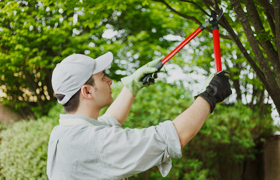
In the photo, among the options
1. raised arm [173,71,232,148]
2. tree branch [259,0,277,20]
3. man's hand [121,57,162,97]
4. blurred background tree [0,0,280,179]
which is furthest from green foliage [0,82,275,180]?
raised arm [173,71,232,148]

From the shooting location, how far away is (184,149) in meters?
5.52

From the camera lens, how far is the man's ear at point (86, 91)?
164 cm

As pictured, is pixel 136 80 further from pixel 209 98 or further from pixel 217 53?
pixel 209 98

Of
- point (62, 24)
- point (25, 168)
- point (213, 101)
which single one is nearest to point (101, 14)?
point (213, 101)

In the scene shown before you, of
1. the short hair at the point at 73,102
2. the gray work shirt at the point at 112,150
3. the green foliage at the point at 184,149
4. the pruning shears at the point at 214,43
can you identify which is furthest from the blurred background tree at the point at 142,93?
the gray work shirt at the point at 112,150

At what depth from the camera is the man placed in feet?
4.19

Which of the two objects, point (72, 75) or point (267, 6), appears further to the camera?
point (267, 6)

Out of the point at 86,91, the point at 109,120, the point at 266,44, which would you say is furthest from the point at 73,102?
the point at 266,44

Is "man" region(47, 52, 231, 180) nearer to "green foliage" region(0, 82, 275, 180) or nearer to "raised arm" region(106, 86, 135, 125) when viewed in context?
"raised arm" region(106, 86, 135, 125)

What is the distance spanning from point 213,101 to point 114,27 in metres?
8.60

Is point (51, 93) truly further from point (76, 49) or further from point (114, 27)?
point (114, 27)

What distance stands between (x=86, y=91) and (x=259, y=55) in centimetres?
137

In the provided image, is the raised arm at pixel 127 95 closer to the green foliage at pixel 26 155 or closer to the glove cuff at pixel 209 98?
the glove cuff at pixel 209 98

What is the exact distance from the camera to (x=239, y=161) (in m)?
6.64
